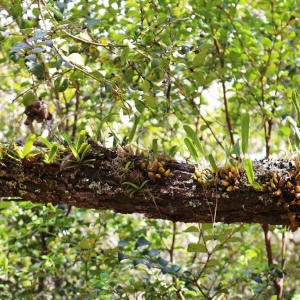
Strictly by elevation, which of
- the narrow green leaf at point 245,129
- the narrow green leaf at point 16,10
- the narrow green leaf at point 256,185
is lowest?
the narrow green leaf at point 256,185

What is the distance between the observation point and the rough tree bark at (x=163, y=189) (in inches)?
39.9

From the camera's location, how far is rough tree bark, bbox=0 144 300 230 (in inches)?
39.9

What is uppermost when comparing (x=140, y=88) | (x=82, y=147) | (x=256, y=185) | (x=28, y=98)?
(x=140, y=88)

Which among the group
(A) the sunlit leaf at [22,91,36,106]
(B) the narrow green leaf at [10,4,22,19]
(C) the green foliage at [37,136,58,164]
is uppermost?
(B) the narrow green leaf at [10,4,22,19]

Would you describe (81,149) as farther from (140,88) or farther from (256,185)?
(140,88)

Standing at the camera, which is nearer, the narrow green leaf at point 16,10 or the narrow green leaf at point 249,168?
the narrow green leaf at point 249,168

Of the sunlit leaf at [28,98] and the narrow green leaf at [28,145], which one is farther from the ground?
the sunlit leaf at [28,98]

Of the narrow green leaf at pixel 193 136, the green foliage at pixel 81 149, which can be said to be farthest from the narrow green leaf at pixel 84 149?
the narrow green leaf at pixel 193 136

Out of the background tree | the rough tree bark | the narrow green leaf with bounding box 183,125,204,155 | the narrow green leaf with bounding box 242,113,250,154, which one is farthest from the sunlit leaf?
the narrow green leaf with bounding box 242,113,250,154

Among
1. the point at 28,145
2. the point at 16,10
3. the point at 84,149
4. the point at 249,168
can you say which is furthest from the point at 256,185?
the point at 16,10

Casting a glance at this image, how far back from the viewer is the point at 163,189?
41.5 inches

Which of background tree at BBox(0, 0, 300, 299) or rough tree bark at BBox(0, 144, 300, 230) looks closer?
rough tree bark at BBox(0, 144, 300, 230)

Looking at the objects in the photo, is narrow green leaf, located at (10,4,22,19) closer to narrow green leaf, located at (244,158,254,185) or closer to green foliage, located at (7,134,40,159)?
green foliage, located at (7,134,40,159)

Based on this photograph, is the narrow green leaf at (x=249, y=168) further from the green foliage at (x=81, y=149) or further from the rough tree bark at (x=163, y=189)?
the green foliage at (x=81, y=149)
